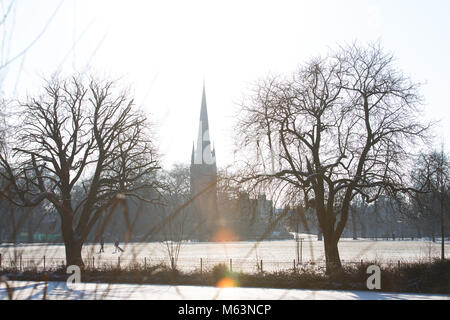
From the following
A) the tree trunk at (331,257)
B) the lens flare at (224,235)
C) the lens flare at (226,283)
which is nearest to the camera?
the lens flare at (226,283)

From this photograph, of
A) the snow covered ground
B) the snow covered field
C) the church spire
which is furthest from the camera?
the church spire

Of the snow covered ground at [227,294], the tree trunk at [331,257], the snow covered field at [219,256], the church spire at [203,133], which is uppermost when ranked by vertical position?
the church spire at [203,133]

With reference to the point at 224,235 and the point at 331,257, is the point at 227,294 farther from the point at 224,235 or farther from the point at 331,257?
the point at 224,235

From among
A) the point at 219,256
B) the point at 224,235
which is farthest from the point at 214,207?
the point at 224,235

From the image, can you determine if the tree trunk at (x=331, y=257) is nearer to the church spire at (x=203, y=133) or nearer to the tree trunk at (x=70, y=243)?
the tree trunk at (x=70, y=243)

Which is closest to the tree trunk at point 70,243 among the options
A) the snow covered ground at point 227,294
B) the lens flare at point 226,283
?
the snow covered ground at point 227,294

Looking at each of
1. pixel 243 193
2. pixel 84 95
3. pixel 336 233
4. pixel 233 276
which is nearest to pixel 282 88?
pixel 243 193

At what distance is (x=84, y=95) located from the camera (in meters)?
26.8

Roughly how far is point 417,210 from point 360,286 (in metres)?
6.20

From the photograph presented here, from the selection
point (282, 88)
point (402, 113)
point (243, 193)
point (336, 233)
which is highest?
point (282, 88)

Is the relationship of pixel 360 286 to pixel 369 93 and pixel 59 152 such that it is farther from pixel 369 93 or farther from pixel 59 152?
pixel 59 152

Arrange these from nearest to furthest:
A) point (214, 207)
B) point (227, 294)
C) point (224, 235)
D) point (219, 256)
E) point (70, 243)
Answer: point (227, 294) < point (214, 207) < point (70, 243) < point (219, 256) < point (224, 235)

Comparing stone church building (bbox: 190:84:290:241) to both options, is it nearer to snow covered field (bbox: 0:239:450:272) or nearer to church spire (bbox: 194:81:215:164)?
church spire (bbox: 194:81:215:164)

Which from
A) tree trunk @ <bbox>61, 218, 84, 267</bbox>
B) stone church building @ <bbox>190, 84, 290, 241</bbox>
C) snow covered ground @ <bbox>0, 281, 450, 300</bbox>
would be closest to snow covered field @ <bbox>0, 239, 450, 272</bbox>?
tree trunk @ <bbox>61, 218, 84, 267</bbox>
